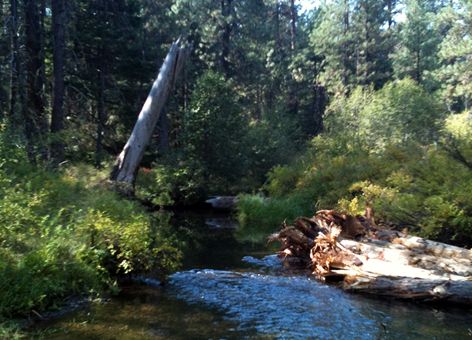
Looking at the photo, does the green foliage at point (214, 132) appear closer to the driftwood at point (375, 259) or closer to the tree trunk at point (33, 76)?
the tree trunk at point (33, 76)

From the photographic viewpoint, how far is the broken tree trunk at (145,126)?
10953 mm

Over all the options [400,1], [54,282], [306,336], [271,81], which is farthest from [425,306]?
[400,1]

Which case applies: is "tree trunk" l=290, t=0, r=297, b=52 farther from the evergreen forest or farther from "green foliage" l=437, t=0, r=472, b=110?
"green foliage" l=437, t=0, r=472, b=110

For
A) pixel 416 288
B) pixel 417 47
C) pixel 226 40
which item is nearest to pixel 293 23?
pixel 226 40

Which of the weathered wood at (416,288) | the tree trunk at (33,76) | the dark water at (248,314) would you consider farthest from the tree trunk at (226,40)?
the weathered wood at (416,288)

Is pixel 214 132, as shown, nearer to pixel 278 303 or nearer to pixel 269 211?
pixel 269 211

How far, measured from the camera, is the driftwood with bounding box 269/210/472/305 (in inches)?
271

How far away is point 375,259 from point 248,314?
289 cm

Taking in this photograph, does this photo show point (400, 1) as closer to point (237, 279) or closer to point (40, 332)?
point (237, 279)

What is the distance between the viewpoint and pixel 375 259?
25.8ft

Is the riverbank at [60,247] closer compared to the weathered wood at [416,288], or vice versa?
the riverbank at [60,247]

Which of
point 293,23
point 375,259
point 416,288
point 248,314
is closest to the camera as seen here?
point 248,314

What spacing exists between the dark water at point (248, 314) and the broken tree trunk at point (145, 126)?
3678mm

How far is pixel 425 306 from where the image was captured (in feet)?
22.2
